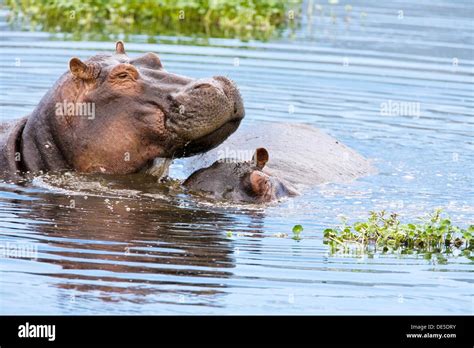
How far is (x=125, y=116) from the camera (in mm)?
9922

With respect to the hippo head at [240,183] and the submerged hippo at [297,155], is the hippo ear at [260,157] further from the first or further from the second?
the submerged hippo at [297,155]

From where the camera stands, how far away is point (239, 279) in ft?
24.9

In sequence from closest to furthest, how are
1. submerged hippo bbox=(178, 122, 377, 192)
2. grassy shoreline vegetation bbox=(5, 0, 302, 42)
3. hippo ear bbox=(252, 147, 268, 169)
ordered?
hippo ear bbox=(252, 147, 268, 169) < submerged hippo bbox=(178, 122, 377, 192) < grassy shoreline vegetation bbox=(5, 0, 302, 42)

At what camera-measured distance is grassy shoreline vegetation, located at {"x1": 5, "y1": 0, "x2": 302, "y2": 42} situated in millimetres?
21094

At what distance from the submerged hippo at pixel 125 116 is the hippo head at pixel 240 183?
23cm

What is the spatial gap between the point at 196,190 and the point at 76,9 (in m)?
12.0

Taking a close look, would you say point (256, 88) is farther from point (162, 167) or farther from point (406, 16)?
point (406, 16)

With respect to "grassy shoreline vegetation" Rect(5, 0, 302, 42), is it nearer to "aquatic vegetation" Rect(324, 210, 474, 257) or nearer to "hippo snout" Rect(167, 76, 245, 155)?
"hippo snout" Rect(167, 76, 245, 155)

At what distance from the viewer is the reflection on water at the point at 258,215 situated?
7219mm

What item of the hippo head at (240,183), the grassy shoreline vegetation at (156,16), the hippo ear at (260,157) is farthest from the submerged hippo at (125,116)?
the grassy shoreline vegetation at (156,16)

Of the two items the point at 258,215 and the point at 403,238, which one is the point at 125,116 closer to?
the point at 258,215

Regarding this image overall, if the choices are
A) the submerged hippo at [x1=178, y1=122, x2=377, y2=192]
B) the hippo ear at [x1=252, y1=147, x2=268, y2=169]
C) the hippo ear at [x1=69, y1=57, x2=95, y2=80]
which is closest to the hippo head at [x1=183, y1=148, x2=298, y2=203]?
the hippo ear at [x1=252, y1=147, x2=268, y2=169]

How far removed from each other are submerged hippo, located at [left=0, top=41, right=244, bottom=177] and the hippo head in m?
0.23

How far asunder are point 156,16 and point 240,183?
41.7 ft
